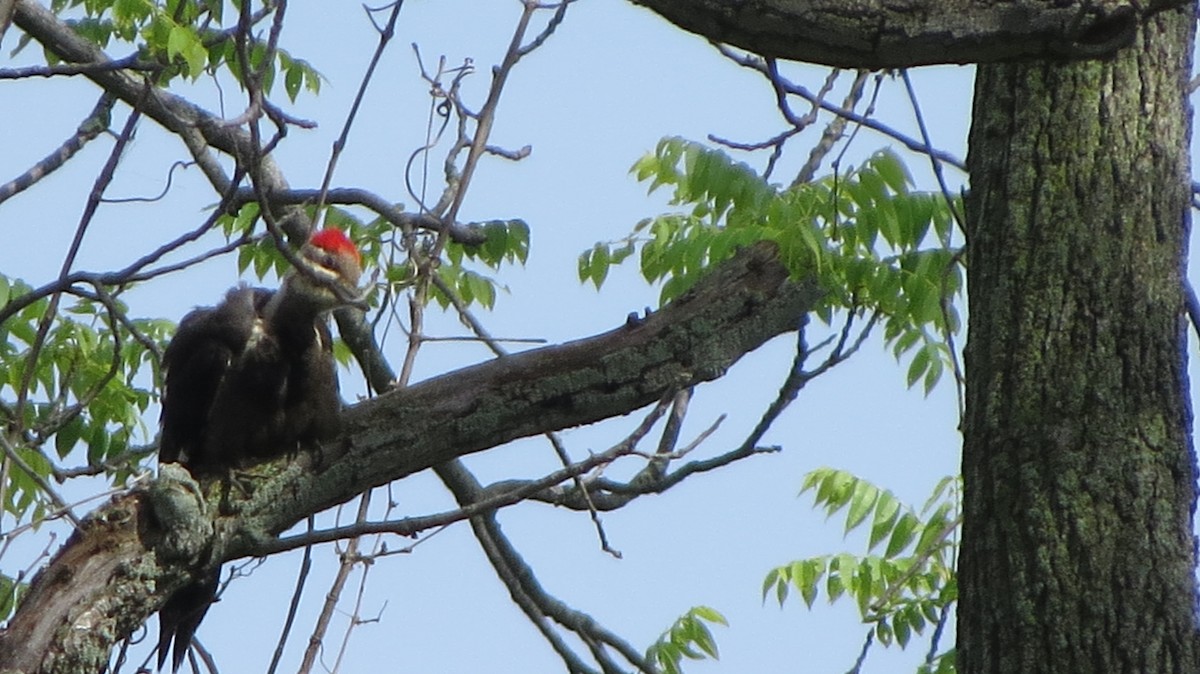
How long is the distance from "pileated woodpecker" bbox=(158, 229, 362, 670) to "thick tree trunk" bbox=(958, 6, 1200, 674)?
1.76 m

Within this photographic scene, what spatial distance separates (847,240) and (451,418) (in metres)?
1.15

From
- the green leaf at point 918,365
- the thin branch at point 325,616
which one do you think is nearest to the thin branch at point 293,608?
the thin branch at point 325,616

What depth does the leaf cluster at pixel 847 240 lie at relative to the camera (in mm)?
3684

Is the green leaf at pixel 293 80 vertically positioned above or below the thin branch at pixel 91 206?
above

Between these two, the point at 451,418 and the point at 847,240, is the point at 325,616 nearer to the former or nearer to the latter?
the point at 451,418

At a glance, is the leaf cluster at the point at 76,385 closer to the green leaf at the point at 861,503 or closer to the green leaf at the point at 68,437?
the green leaf at the point at 68,437

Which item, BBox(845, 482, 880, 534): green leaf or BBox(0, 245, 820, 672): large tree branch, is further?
BBox(845, 482, 880, 534): green leaf

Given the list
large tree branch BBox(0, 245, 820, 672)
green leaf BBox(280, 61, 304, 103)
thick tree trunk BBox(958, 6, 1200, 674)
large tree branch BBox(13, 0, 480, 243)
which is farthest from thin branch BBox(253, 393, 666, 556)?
green leaf BBox(280, 61, 304, 103)

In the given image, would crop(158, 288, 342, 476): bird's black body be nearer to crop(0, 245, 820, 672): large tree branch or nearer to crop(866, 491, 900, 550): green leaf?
crop(0, 245, 820, 672): large tree branch

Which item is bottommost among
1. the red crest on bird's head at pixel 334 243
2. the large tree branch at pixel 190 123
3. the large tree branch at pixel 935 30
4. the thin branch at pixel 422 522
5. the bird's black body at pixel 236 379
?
the thin branch at pixel 422 522

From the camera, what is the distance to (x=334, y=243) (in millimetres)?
4336

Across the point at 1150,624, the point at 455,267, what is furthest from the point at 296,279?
the point at 1150,624

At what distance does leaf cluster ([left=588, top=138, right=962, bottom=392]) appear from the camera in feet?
12.1

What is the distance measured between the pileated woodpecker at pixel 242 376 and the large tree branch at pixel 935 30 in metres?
1.96
